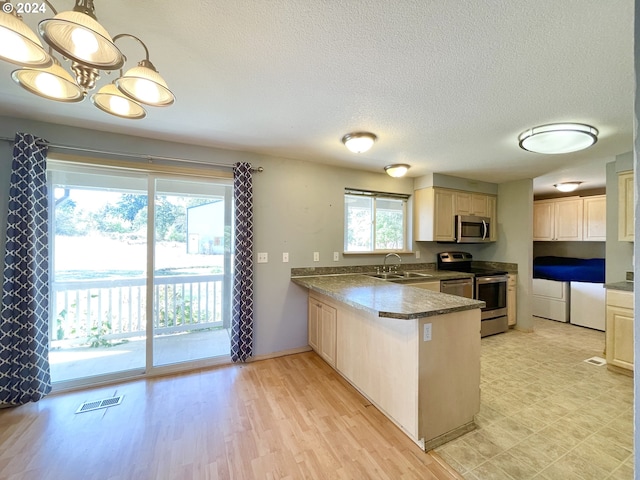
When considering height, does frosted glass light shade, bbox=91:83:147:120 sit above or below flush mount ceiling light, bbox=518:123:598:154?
below

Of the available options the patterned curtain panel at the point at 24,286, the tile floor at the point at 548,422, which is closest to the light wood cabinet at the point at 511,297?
the tile floor at the point at 548,422

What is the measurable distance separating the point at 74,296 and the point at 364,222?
3547mm

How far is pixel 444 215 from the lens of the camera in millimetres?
4055

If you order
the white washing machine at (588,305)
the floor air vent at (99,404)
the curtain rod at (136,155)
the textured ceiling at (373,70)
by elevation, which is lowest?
the floor air vent at (99,404)

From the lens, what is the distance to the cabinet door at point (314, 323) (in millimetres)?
3102

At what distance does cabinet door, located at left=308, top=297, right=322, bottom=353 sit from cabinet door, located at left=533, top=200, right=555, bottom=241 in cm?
544

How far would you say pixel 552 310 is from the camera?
15.7ft

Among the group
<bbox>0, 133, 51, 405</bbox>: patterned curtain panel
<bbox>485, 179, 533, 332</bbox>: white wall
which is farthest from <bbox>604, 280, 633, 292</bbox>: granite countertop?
<bbox>0, 133, 51, 405</bbox>: patterned curtain panel

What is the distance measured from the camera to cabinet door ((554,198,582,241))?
507 centimetres

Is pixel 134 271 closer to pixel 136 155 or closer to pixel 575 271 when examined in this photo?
pixel 136 155

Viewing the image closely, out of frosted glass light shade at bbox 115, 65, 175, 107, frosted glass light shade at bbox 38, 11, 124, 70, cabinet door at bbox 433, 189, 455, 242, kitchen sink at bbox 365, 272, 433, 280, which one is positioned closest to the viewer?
frosted glass light shade at bbox 38, 11, 124, 70

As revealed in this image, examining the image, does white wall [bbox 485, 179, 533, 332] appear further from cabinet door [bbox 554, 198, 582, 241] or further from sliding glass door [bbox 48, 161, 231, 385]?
sliding glass door [bbox 48, 161, 231, 385]

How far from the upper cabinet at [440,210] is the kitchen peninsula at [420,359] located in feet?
6.40

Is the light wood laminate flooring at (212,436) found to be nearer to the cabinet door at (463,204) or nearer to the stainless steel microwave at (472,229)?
the stainless steel microwave at (472,229)
